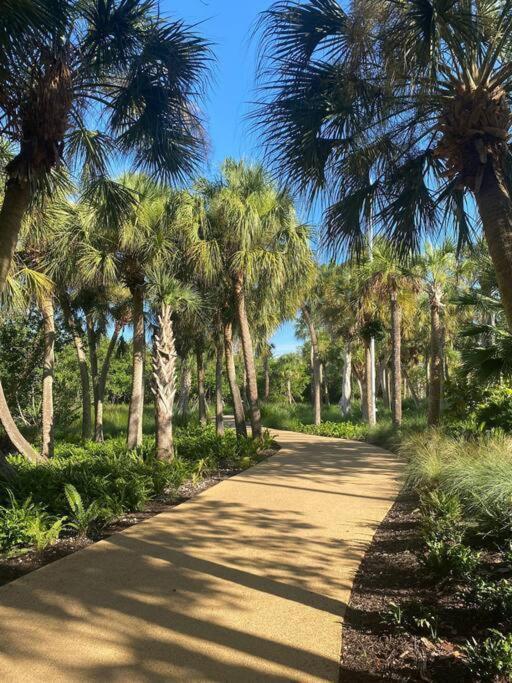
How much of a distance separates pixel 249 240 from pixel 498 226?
928 centimetres

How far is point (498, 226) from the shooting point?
486cm

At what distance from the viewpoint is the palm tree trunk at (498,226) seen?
15.4ft

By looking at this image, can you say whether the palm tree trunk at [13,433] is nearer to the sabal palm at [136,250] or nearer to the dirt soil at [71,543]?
the sabal palm at [136,250]

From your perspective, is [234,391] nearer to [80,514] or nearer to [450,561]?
[80,514]

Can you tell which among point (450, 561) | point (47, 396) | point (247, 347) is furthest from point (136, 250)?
point (450, 561)

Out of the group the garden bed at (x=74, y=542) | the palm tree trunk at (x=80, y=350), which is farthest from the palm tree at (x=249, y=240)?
the garden bed at (x=74, y=542)

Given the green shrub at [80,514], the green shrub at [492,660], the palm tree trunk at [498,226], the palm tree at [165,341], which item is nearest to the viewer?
the green shrub at [492,660]

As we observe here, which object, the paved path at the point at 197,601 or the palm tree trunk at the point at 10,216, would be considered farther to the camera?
the palm tree trunk at the point at 10,216

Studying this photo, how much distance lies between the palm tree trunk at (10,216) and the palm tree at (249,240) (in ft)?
25.4

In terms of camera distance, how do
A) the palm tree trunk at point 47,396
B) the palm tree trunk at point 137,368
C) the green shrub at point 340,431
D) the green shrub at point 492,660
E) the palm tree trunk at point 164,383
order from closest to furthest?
the green shrub at point 492,660
the palm tree trunk at point 164,383
the palm tree trunk at point 137,368
the palm tree trunk at point 47,396
the green shrub at point 340,431

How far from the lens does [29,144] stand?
551cm

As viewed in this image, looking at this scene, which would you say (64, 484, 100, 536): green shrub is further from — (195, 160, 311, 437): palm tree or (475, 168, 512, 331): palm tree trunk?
(195, 160, 311, 437): palm tree

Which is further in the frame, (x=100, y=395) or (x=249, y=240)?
(x=100, y=395)

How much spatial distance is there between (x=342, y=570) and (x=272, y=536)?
4.02 feet
